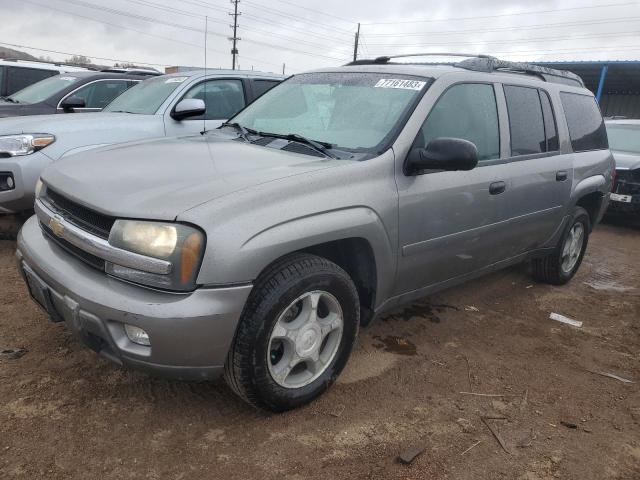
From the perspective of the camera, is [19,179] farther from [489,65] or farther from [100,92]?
[489,65]

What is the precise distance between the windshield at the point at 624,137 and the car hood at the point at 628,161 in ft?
1.44

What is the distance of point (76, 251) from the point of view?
2.43 m

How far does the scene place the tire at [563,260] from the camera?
461 centimetres

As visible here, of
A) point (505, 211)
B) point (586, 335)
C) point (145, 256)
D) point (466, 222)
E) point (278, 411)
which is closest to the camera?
point (145, 256)

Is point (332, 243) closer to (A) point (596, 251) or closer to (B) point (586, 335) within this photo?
(B) point (586, 335)

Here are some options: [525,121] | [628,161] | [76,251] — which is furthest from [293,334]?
[628,161]

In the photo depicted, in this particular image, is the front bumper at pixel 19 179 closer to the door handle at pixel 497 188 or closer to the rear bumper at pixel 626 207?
the door handle at pixel 497 188

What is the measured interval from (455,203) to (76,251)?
2.08 meters

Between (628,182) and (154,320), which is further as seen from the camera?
(628,182)

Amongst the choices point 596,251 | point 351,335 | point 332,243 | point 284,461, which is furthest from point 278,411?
point 596,251

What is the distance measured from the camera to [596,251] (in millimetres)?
6586

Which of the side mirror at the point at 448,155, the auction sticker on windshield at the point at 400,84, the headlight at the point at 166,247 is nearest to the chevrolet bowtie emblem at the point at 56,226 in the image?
the headlight at the point at 166,247

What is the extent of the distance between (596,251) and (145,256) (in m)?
6.16

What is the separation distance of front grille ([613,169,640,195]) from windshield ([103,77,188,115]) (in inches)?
248
